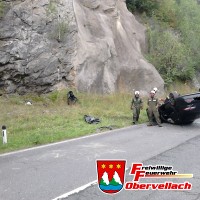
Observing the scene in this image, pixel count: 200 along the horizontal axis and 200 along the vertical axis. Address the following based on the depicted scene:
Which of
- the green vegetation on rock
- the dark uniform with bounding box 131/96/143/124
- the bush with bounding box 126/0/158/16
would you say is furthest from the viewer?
the bush with bounding box 126/0/158/16

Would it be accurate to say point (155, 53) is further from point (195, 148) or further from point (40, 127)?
point (195, 148)

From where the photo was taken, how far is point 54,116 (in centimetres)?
1631

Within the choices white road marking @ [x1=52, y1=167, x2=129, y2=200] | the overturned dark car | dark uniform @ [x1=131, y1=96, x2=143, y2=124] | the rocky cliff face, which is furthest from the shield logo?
the rocky cliff face

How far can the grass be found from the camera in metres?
12.8

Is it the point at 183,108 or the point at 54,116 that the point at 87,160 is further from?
the point at 54,116

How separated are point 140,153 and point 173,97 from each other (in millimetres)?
6332

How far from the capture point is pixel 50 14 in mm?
21312

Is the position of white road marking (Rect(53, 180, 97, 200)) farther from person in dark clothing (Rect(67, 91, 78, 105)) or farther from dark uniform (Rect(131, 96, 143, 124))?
person in dark clothing (Rect(67, 91, 78, 105))

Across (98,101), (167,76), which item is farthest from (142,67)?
(98,101)

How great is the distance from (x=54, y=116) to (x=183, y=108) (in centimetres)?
553

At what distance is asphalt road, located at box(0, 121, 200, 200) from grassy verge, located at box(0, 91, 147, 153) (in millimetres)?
1098

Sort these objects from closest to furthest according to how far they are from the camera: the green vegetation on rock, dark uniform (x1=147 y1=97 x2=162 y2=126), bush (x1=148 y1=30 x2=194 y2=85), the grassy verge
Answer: the grassy verge, dark uniform (x1=147 y1=97 x2=162 y2=126), bush (x1=148 y1=30 x2=194 y2=85), the green vegetation on rock

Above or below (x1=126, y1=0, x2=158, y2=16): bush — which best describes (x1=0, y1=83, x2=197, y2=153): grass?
below

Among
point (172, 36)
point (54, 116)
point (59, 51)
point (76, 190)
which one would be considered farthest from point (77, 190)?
point (172, 36)
